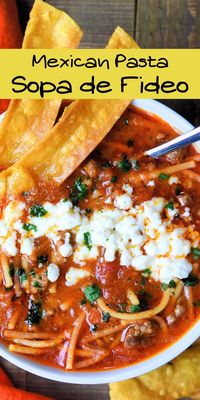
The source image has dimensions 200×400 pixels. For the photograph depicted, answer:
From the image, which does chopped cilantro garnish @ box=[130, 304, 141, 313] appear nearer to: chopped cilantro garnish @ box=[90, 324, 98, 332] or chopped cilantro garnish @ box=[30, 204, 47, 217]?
chopped cilantro garnish @ box=[90, 324, 98, 332]

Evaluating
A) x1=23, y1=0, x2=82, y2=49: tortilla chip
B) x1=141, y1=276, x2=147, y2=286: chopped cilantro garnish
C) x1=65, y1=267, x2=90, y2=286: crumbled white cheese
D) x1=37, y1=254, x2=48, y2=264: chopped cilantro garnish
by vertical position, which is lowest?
x1=141, y1=276, x2=147, y2=286: chopped cilantro garnish

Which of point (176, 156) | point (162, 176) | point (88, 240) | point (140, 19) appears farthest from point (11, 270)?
point (140, 19)

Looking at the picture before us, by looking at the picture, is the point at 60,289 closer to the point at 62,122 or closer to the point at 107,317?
the point at 107,317

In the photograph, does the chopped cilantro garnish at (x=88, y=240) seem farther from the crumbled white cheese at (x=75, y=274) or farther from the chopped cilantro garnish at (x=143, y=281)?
the chopped cilantro garnish at (x=143, y=281)

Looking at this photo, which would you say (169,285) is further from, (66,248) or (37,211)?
(37,211)

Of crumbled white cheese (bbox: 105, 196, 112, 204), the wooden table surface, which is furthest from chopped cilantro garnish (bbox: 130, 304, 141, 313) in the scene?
the wooden table surface

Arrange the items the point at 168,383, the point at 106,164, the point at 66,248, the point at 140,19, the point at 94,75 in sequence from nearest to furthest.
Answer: the point at 66,248
the point at 106,164
the point at 94,75
the point at 168,383
the point at 140,19
